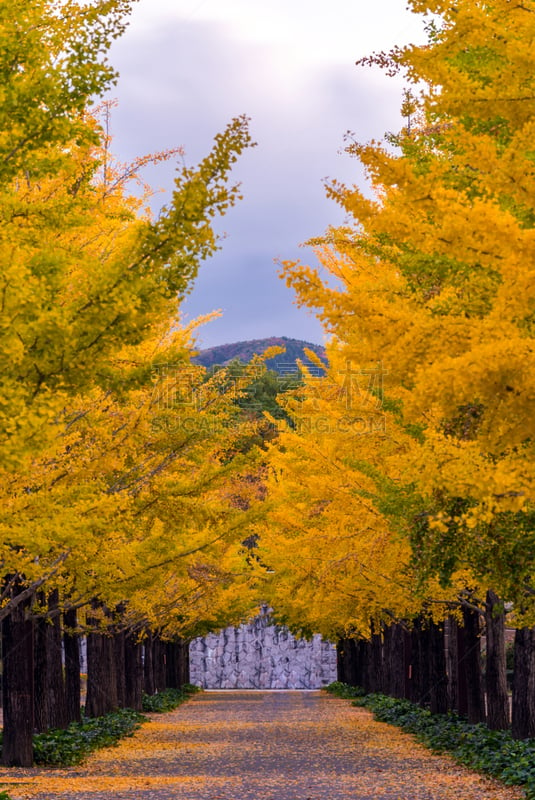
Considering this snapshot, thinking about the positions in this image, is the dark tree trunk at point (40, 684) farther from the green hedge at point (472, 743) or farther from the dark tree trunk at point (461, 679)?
the dark tree trunk at point (461, 679)

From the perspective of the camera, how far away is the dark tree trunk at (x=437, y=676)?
2388cm

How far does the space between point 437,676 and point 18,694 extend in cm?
1071

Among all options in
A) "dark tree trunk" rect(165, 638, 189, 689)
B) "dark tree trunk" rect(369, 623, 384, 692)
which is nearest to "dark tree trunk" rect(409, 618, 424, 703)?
"dark tree trunk" rect(369, 623, 384, 692)

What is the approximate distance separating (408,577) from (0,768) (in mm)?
7362

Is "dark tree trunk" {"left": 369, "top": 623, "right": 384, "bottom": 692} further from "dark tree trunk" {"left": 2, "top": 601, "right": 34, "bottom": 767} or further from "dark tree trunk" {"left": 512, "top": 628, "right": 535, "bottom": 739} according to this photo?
"dark tree trunk" {"left": 2, "top": 601, "right": 34, "bottom": 767}

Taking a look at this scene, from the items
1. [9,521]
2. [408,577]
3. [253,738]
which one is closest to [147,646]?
[253,738]

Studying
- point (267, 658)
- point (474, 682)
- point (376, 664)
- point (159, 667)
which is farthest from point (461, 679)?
point (267, 658)

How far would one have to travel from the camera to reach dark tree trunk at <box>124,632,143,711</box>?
3412cm

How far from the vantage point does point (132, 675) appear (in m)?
34.4

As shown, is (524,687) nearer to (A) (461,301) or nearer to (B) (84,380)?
(A) (461,301)

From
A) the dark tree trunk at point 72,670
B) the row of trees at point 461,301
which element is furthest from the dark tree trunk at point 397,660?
the row of trees at point 461,301

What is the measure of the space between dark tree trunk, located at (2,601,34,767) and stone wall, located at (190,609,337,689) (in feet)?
145

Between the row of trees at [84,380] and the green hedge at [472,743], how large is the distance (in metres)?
5.19

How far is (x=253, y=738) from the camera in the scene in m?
24.1
